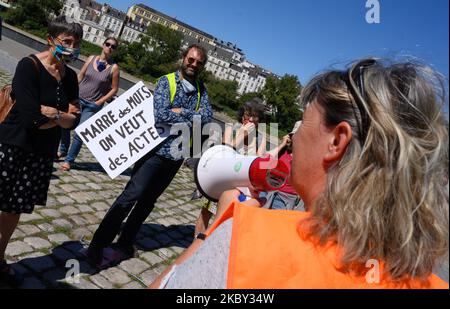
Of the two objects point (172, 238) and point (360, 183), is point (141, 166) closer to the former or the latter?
point (172, 238)

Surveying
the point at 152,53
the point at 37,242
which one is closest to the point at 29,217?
the point at 37,242

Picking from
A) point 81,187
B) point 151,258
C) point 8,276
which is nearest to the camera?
point 8,276

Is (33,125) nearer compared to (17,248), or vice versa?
(33,125)

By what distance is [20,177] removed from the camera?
320 centimetres

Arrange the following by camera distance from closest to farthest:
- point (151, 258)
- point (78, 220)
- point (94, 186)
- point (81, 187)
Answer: point (151, 258)
point (78, 220)
point (81, 187)
point (94, 186)

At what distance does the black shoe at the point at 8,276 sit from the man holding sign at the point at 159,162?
2.73 ft

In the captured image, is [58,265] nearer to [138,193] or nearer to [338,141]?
[138,193]

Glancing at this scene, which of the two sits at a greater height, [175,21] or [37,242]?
[175,21]

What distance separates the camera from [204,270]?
3.43 ft

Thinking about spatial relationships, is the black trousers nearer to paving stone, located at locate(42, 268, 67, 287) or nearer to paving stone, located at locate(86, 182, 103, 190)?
paving stone, located at locate(42, 268, 67, 287)

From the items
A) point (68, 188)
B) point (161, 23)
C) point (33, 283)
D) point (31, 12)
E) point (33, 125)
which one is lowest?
point (33, 283)

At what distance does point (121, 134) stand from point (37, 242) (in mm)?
1426

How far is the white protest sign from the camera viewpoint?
432 cm
